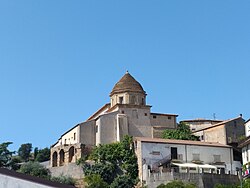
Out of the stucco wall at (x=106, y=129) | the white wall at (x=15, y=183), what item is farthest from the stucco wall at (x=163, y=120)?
the white wall at (x=15, y=183)

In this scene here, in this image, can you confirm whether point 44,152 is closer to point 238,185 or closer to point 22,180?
point 238,185

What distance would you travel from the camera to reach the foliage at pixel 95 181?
55938 millimetres

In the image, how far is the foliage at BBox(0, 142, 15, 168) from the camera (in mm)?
77938

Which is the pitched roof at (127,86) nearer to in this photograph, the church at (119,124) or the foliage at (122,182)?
the church at (119,124)

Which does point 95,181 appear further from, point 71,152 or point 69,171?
point 71,152

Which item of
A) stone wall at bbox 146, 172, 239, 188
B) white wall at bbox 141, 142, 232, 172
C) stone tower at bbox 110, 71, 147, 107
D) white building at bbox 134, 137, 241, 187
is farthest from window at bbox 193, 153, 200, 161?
stone tower at bbox 110, 71, 147, 107

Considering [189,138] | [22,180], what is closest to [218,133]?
[189,138]

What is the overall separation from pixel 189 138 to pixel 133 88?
1049cm

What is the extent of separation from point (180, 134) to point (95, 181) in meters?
16.9

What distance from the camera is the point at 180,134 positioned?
6869 centimetres

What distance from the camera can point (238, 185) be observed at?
54.4 metres

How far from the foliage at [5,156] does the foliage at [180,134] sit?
25621 mm

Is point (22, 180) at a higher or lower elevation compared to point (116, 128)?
lower

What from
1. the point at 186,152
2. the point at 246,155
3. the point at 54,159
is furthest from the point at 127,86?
the point at 246,155
